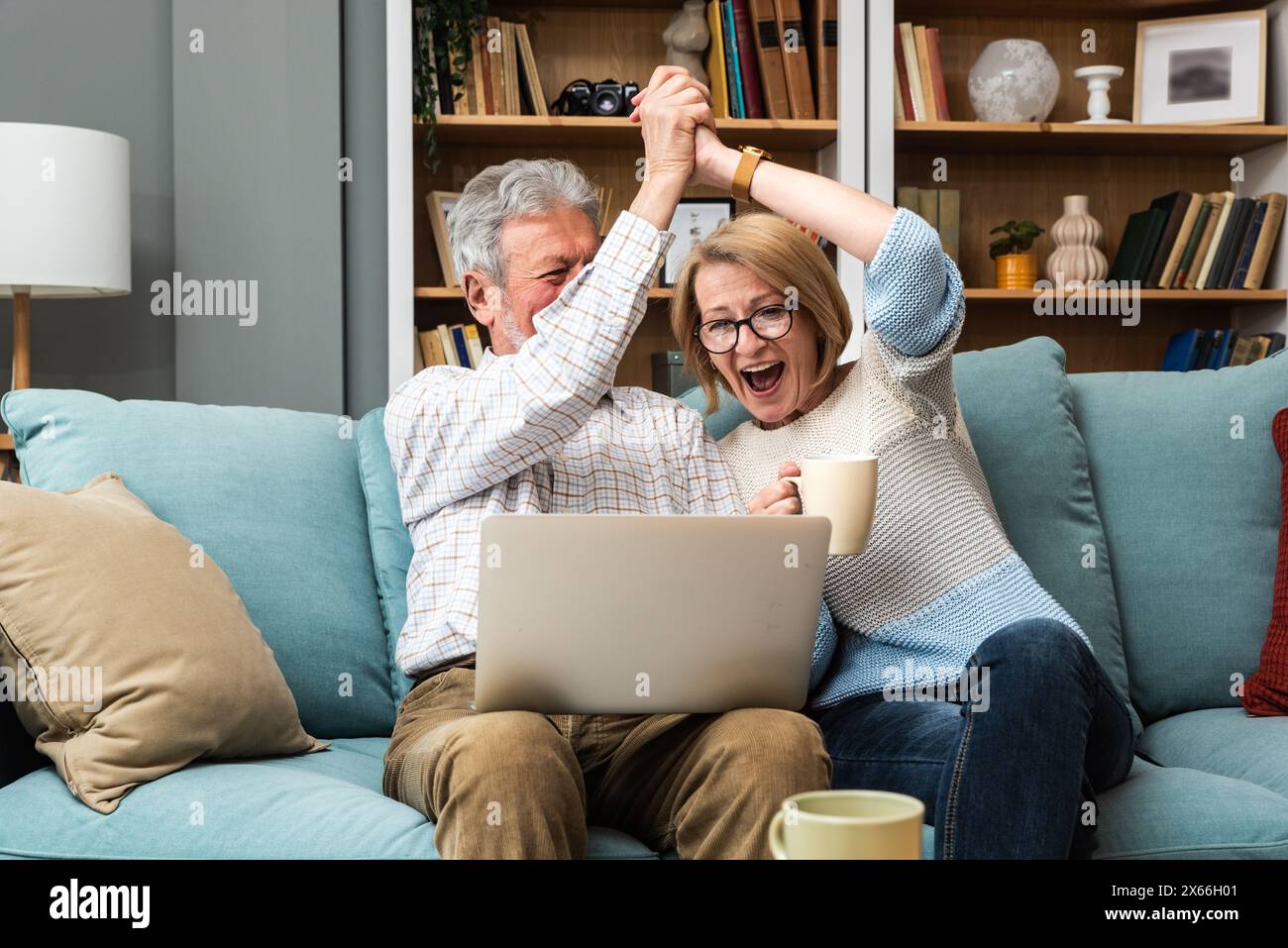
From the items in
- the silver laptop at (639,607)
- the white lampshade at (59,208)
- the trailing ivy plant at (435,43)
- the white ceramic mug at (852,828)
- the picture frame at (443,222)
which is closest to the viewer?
the white ceramic mug at (852,828)

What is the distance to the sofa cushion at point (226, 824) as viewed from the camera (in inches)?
50.4

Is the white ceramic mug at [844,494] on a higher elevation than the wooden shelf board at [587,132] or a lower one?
lower

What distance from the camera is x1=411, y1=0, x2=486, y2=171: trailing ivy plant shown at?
305 cm

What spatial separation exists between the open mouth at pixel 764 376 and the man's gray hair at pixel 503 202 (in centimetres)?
33

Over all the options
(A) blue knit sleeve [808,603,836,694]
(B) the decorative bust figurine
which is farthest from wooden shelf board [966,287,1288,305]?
(A) blue knit sleeve [808,603,836,694]

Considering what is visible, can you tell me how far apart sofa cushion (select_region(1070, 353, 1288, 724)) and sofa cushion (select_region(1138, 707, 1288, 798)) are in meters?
0.07

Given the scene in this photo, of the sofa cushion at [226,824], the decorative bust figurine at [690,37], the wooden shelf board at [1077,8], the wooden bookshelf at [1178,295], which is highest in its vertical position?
the wooden shelf board at [1077,8]

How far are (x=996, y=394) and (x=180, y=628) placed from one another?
120 cm

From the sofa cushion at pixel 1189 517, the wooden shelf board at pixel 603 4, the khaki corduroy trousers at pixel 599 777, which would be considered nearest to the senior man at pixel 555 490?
the khaki corduroy trousers at pixel 599 777

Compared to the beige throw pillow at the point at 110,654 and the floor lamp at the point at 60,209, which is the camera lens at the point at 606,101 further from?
the beige throw pillow at the point at 110,654

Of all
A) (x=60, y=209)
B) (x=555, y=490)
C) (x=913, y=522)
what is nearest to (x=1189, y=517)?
(x=913, y=522)

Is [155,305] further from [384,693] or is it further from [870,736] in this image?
[870,736]

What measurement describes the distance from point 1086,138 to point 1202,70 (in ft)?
1.14

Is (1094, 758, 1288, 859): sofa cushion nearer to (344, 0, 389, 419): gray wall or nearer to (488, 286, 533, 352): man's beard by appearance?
(488, 286, 533, 352): man's beard
